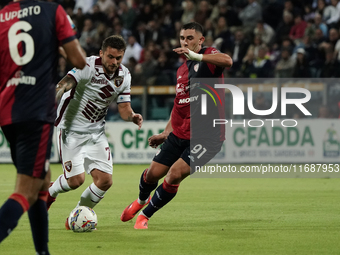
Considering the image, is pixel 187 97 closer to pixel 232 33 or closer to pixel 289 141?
pixel 289 141

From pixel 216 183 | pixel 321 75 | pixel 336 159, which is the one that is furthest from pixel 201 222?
pixel 321 75

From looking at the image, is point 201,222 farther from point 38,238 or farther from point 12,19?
point 12,19

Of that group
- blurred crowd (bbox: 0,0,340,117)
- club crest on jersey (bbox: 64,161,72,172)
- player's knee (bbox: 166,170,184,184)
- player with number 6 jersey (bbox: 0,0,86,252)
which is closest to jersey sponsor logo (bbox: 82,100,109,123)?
club crest on jersey (bbox: 64,161,72,172)

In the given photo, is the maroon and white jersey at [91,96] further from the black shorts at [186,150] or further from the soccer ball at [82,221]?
the soccer ball at [82,221]

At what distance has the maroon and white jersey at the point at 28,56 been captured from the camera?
13.7 ft

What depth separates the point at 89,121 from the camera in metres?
6.79

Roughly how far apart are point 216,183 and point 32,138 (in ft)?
25.3

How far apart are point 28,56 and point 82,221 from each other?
8.12 ft

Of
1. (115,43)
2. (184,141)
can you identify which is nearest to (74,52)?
(115,43)

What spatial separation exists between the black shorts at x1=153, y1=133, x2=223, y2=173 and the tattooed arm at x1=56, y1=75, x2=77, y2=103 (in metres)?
1.30

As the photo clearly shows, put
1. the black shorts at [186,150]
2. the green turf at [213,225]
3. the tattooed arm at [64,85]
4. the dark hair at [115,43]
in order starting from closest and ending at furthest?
the green turf at [213,225] → the tattooed arm at [64,85] → the dark hair at [115,43] → the black shorts at [186,150]

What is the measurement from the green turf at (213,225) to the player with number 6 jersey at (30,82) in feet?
3.99

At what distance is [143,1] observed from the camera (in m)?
19.9

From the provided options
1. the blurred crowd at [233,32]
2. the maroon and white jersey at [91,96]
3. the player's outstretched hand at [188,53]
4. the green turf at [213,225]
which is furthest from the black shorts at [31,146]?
the blurred crowd at [233,32]
